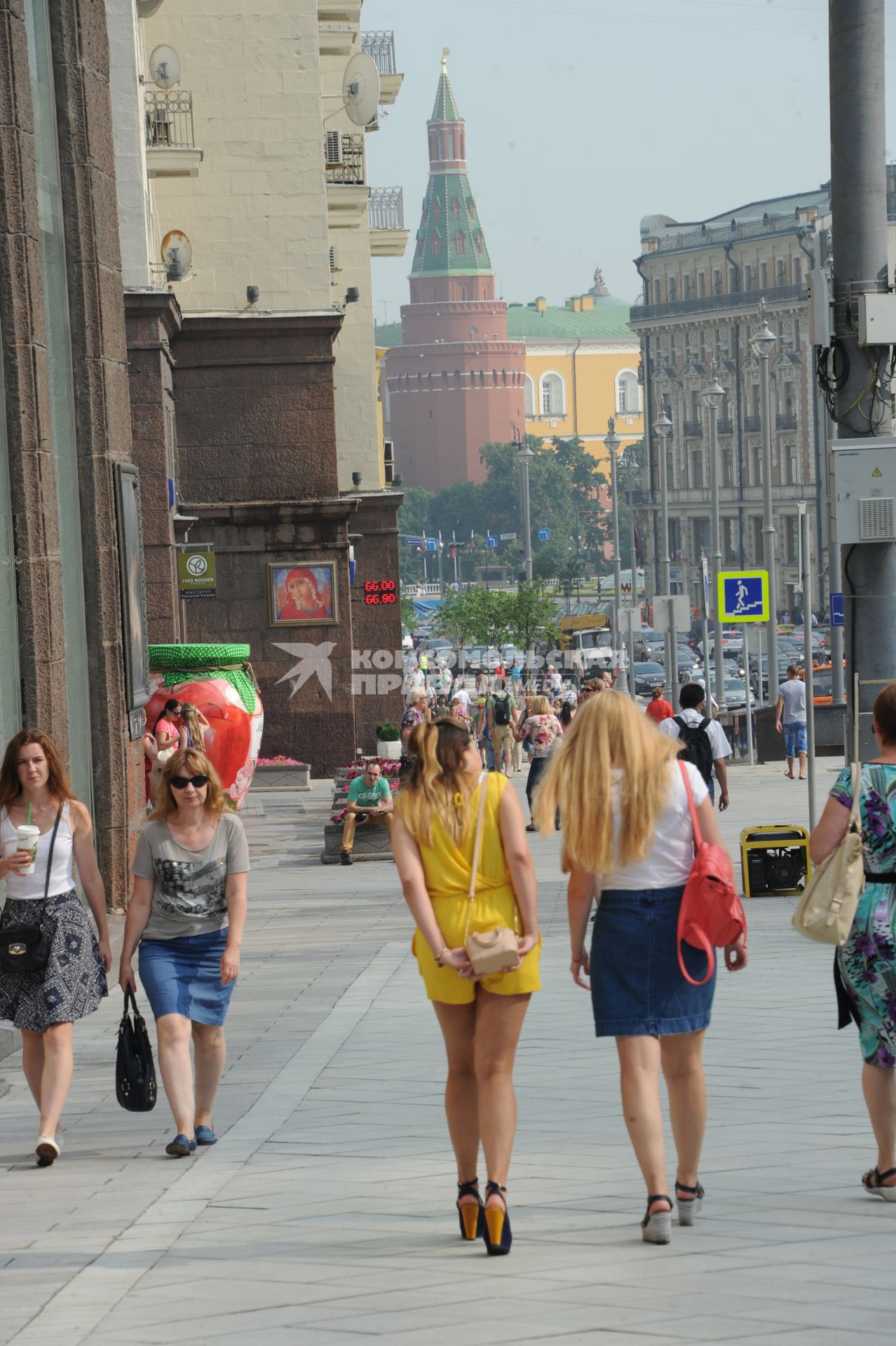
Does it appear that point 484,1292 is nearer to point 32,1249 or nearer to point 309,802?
point 32,1249

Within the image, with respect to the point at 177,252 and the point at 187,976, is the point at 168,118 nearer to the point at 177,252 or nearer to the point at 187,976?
the point at 177,252

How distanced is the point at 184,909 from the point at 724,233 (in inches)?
5029

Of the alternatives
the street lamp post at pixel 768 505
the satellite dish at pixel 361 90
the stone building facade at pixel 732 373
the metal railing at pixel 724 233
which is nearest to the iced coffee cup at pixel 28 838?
the satellite dish at pixel 361 90

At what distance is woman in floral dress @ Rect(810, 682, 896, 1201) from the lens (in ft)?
21.9

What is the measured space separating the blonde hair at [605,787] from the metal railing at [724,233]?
11909 cm

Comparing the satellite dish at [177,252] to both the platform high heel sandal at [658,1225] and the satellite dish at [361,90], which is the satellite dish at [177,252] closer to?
the satellite dish at [361,90]

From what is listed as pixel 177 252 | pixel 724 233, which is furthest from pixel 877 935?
pixel 724 233

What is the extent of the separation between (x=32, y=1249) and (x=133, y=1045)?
1.32m

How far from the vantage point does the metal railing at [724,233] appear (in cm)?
12512

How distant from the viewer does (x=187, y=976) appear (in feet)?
26.3

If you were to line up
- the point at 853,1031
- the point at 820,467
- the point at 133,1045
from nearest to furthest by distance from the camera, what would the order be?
1. the point at 133,1045
2. the point at 853,1031
3. the point at 820,467

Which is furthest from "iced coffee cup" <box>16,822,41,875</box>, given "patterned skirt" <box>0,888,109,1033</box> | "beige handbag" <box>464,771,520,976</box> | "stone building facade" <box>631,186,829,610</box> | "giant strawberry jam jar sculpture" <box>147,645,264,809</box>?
"stone building facade" <box>631,186,829,610</box>

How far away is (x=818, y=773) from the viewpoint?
1193 inches

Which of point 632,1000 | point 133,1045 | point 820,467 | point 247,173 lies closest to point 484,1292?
point 632,1000
